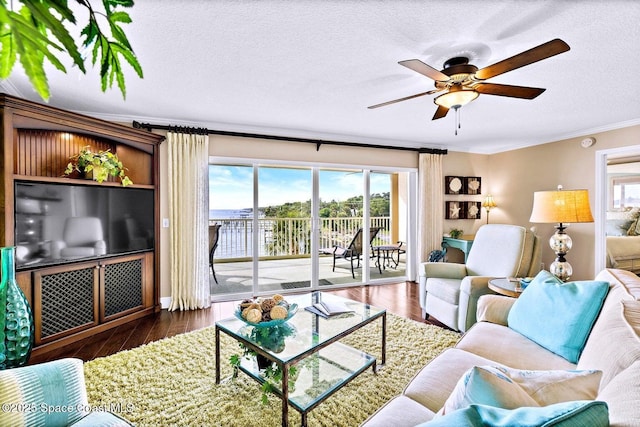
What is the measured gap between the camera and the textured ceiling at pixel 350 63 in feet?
5.51

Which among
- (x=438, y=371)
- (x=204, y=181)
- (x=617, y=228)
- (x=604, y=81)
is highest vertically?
(x=604, y=81)

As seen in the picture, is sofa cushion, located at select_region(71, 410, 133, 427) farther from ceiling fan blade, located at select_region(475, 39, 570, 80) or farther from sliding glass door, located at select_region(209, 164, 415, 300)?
sliding glass door, located at select_region(209, 164, 415, 300)

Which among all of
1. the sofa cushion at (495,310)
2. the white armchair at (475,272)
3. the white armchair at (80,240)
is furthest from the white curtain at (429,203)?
the white armchair at (80,240)

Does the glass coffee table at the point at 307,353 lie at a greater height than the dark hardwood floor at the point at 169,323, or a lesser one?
greater

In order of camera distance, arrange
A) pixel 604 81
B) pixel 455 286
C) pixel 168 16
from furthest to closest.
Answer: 1. pixel 455 286
2. pixel 604 81
3. pixel 168 16

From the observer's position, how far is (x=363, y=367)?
2.07m

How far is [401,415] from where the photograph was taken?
1141 mm

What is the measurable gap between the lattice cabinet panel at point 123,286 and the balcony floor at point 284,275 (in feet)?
3.33

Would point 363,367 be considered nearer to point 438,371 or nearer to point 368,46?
point 438,371

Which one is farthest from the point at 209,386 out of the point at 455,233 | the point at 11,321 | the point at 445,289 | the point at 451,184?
the point at 451,184

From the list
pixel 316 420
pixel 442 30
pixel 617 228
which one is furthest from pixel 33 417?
pixel 617 228

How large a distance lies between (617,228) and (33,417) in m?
7.50

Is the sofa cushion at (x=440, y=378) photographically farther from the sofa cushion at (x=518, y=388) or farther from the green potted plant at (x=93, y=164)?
the green potted plant at (x=93, y=164)

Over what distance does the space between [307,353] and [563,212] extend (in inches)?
90.0
